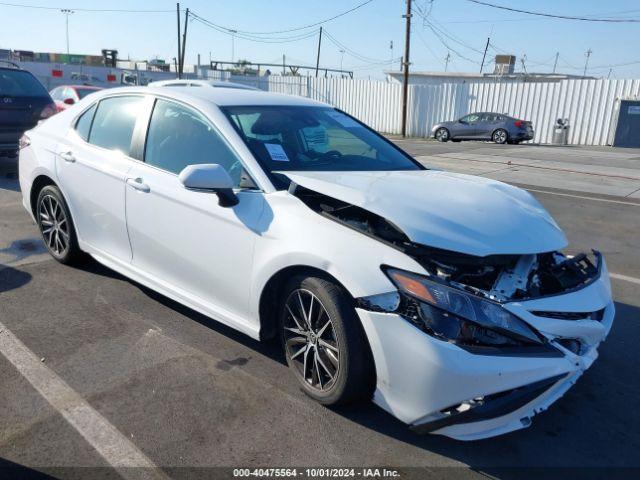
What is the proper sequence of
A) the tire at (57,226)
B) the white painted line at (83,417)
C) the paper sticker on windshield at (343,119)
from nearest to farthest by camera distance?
the white painted line at (83,417), the paper sticker on windshield at (343,119), the tire at (57,226)

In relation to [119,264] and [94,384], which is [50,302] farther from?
[94,384]

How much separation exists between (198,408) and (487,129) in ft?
74.1

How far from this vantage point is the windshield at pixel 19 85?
9391 mm

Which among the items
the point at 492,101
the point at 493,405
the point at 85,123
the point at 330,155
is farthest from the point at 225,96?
the point at 492,101

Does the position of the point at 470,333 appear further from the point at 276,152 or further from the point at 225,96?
the point at 225,96

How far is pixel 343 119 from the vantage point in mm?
4250

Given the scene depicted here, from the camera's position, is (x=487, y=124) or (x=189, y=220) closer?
(x=189, y=220)

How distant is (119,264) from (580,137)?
24.2 m

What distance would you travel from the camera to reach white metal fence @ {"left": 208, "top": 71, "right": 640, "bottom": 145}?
2327 centimetres

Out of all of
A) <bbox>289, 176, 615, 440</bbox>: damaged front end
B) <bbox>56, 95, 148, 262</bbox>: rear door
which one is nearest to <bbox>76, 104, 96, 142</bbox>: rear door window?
<bbox>56, 95, 148, 262</bbox>: rear door

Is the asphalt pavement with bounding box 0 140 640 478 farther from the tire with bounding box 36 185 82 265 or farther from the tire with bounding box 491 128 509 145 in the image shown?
the tire with bounding box 491 128 509 145

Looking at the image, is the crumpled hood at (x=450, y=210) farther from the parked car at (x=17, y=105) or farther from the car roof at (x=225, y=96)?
the parked car at (x=17, y=105)

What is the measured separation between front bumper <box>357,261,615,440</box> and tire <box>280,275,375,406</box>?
0.11 metres

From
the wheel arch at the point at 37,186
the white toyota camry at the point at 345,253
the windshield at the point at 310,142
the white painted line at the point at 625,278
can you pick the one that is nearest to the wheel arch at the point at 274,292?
the white toyota camry at the point at 345,253
